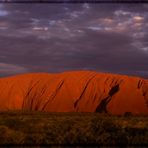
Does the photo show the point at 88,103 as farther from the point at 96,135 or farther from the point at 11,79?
the point at 96,135

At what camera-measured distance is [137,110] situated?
273ft

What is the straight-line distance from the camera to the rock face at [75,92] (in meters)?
86.6

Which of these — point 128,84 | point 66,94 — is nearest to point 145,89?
point 128,84

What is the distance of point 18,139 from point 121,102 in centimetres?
6055

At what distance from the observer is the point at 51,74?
112000 mm

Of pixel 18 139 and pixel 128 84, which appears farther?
pixel 128 84

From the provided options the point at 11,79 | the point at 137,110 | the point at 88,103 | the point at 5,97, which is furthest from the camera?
the point at 11,79

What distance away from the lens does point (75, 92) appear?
99312 millimetres

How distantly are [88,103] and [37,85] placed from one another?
18.3 metres

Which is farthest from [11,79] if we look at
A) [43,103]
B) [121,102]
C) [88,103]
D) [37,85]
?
[121,102]

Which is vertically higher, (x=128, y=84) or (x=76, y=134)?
(x=76, y=134)

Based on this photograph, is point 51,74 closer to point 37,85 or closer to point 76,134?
point 37,85

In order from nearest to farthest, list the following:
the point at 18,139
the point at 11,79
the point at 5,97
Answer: the point at 18,139, the point at 5,97, the point at 11,79

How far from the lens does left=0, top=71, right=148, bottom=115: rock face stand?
8656 cm
